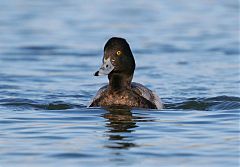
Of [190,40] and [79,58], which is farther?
[190,40]

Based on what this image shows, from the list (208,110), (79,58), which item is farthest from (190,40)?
(208,110)

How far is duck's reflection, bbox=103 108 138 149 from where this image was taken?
540 inches

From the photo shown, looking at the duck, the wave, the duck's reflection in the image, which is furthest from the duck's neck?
the wave

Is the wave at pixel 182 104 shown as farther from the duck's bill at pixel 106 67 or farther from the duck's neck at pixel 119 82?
the duck's bill at pixel 106 67

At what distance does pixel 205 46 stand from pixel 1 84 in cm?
749

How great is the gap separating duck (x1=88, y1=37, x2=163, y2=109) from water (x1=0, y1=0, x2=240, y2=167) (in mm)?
310

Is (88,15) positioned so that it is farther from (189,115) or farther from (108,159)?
(108,159)

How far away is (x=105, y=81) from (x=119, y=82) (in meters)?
4.70

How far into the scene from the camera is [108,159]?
1262 centimetres

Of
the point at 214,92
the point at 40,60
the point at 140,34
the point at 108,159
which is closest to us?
the point at 108,159

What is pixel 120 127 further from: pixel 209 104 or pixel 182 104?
pixel 209 104

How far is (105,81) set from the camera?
2177 cm

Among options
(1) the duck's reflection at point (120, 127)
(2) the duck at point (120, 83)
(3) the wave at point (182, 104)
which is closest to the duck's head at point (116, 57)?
(2) the duck at point (120, 83)

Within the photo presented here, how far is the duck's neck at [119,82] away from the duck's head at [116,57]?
0.05 metres
